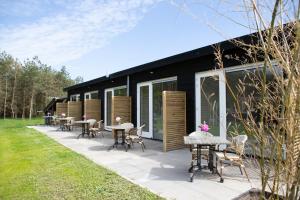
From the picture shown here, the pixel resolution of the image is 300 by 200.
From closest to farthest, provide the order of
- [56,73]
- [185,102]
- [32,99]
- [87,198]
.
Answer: [87,198], [185,102], [32,99], [56,73]

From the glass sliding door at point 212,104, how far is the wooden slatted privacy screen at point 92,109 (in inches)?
292

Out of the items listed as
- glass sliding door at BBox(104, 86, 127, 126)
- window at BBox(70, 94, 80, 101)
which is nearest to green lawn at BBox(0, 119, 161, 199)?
glass sliding door at BBox(104, 86, 127, 126)

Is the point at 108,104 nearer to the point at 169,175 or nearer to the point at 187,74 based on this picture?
the point at 187,74

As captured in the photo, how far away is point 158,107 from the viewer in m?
9.70

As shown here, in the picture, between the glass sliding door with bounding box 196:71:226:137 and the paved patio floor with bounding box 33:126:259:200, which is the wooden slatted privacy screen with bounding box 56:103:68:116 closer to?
the paved patio floor with bounding box 33:126:259:200

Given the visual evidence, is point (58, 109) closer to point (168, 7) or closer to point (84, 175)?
point (84, 175)

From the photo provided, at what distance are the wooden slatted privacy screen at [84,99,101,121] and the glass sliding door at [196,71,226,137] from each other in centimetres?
742

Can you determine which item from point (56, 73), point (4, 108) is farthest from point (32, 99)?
point (56, 73)

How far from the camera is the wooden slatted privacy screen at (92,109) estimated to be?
44.5ft

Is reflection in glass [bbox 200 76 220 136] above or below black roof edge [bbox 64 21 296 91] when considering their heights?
below

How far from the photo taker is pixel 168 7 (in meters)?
1.57

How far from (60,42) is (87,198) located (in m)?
11.4

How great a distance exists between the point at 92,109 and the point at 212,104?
8235 millimetres

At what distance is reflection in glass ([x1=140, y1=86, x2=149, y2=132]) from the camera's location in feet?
34.2
